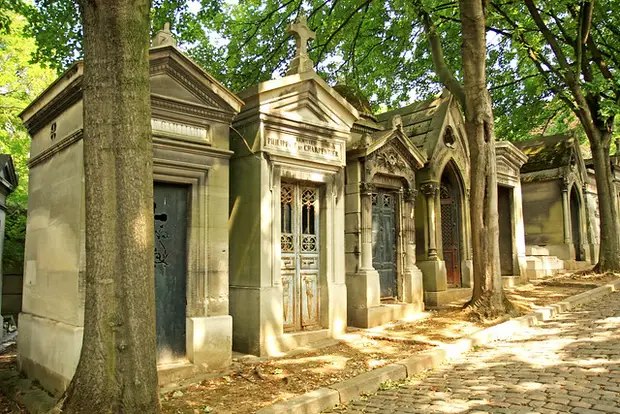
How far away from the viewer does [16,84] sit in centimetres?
1866

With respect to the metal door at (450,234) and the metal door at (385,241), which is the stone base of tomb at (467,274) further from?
the metal door at (385,241)

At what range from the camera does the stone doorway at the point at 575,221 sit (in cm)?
1861

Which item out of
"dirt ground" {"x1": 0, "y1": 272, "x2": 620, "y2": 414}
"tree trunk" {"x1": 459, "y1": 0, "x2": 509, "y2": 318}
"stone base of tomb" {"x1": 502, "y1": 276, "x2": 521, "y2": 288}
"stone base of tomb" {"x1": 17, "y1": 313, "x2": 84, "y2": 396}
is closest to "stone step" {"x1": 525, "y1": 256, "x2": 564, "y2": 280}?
"stone base of tomb" {"x1": 502, "y1": 276, "x2": 521, "y2": 288}

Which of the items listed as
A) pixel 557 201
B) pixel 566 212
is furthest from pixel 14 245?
pixel 566 212

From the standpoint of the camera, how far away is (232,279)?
7176mm

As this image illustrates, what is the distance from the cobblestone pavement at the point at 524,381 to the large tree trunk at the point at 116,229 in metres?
2.03

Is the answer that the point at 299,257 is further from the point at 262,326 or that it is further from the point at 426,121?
the point at 426,121

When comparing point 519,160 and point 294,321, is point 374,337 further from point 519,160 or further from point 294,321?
point 519,160

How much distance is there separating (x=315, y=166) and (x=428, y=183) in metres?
4.12

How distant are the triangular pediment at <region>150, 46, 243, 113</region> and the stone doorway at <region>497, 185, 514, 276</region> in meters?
10.9

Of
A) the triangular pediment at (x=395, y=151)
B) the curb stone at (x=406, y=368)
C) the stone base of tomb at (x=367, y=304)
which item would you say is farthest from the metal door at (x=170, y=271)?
the triangular pediment at (x=395, y=151)

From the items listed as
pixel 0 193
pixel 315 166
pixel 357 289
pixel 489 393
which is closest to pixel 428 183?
pixel 357 289

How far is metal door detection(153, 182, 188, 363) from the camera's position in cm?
577

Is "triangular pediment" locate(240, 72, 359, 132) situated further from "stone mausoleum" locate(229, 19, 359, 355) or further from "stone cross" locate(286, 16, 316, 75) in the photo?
"stone cross" locate(286, 16, 316, 75)
